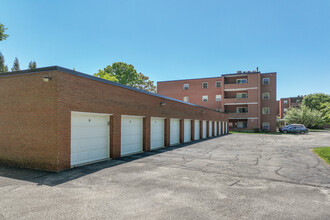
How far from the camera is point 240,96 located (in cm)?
4219

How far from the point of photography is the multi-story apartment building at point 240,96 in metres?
39.6

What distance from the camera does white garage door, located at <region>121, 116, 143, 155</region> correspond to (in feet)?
35.4

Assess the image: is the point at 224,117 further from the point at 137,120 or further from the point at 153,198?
the point at 153,198

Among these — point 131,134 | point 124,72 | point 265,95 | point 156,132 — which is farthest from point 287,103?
point 131,134

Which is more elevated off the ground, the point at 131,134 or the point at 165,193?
the point at 131,134

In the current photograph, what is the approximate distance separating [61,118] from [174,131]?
34.9 ft

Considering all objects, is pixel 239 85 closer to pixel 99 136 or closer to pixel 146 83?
pixel 146 83

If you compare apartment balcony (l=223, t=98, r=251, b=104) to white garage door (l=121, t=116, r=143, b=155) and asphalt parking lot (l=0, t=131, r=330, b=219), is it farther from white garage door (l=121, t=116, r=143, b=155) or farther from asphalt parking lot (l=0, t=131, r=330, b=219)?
asphalt parking lot (l=0, t=131, r=330, b=219)

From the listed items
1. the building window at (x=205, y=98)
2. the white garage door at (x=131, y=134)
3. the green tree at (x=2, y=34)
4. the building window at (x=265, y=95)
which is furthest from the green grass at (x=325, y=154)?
the building window at (x=265, y=95)

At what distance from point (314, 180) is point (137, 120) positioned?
874 centimetres

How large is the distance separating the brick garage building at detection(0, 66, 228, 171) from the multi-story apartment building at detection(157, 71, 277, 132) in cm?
3386

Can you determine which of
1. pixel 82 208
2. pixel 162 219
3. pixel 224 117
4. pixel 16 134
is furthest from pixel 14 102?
pixel 224 117

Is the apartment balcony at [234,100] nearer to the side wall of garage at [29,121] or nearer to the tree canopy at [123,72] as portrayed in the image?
the tree canopy at [123,72]

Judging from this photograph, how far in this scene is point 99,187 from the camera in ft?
18.3
